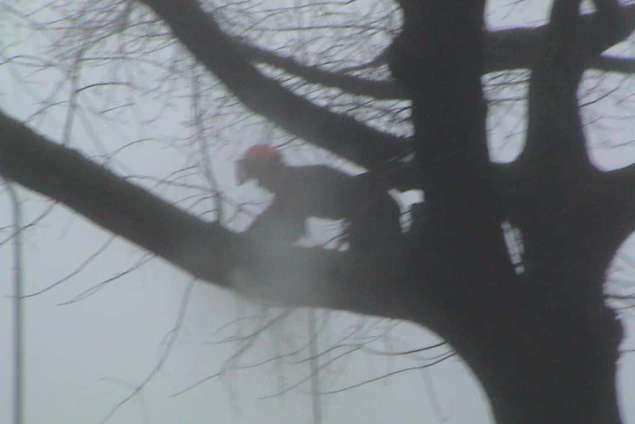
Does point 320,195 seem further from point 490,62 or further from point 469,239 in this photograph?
→ point 490,62

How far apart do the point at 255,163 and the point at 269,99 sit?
279 millimetres

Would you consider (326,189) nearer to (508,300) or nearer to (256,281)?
(256,281)

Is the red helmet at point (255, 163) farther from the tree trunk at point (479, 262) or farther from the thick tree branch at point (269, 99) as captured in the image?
the tree trunk at point (479, 262)

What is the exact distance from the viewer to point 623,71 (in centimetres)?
418

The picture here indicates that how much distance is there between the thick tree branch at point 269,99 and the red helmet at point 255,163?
0.18 meters

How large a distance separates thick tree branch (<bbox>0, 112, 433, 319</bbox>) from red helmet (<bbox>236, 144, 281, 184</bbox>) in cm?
44

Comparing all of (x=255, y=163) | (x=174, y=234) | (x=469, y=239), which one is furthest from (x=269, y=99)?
(x=469, y=239)

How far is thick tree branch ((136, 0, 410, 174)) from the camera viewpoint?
3875 mm

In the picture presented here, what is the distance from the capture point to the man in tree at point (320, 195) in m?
3.69

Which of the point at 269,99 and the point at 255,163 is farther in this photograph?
the point at 269,99

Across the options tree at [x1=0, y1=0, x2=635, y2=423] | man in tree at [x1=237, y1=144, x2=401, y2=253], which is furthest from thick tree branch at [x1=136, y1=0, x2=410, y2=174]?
tree at [x1=0, y1=0, x2=635, y2=423]

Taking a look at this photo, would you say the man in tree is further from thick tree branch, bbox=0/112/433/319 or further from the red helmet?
thick tree branch, bbox=0/112/433/319

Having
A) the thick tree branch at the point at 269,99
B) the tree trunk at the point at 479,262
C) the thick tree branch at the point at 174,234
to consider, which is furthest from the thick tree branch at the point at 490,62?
the thick tree branch at the point at 174,234

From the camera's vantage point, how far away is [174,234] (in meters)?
3.29
